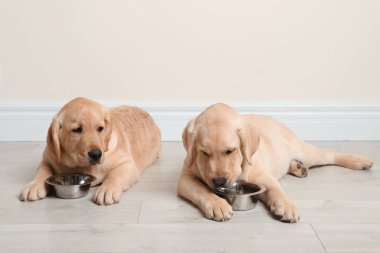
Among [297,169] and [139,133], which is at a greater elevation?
[139,133]

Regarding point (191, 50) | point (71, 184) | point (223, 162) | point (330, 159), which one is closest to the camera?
point (223, 162)

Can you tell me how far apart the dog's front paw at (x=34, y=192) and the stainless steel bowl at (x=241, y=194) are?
3.09 feet

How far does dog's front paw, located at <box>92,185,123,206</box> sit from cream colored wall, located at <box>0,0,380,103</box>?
1.64 meters

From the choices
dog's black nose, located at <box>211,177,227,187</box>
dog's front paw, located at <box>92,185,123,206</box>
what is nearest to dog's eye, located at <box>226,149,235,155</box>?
dog's black nose, located at <box>211,177,227,187</box>

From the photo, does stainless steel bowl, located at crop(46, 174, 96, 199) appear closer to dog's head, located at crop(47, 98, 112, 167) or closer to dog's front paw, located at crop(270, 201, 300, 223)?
dog's head, located at crop(47, 98, 112, 167)

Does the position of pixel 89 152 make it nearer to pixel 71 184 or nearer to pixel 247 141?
pixel 71 184

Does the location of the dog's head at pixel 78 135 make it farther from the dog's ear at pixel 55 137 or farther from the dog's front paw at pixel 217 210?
the dog's front paw at pixel 217 210

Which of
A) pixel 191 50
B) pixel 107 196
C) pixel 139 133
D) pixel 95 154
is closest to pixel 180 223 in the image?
pixel 107 196

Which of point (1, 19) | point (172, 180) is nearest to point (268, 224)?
point (172, 180)

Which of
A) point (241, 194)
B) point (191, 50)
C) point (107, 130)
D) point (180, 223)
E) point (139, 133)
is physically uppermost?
point (191, 50)

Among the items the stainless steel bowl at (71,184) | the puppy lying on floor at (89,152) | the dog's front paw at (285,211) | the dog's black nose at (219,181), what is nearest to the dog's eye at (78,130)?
the puppy lying on floor at (89,152)

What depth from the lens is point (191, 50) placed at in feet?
14.4

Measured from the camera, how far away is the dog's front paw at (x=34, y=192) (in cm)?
288

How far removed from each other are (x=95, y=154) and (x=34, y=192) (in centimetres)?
38
